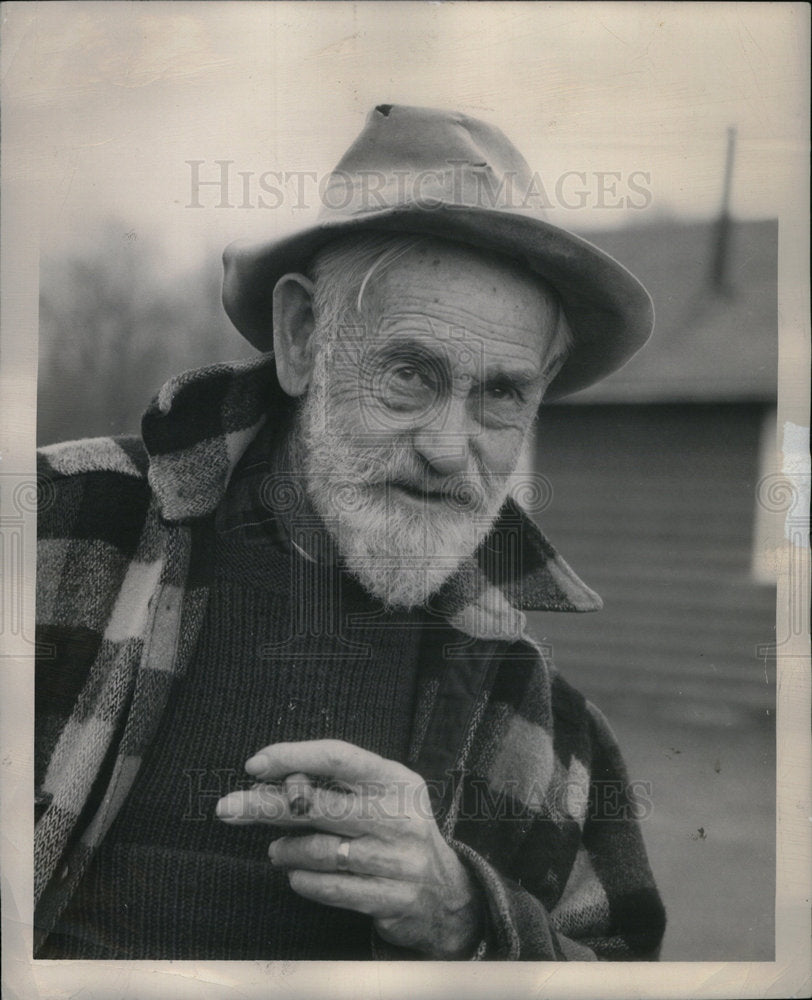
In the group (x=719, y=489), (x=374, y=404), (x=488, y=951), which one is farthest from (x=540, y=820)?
(x=374, y=404)

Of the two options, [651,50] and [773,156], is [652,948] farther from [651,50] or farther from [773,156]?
[651,50]

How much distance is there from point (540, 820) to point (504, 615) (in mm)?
369

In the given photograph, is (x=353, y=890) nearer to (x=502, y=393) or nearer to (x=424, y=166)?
(x=502, y=393)

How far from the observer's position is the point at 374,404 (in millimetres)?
1571

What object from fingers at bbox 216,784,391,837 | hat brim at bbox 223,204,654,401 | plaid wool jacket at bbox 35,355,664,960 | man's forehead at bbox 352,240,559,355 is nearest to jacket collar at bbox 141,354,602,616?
plaid wool jacket at bbox 35,355,664,960

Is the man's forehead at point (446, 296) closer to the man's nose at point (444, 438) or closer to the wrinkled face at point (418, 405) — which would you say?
the wrinkled face at point (418, 405)

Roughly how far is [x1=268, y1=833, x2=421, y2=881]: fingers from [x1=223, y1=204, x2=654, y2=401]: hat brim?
82cm

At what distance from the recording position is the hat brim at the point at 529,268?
59.1 inches

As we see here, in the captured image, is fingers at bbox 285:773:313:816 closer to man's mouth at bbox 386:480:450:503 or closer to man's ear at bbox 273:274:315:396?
man's mouth at bbox 386:480:450:503

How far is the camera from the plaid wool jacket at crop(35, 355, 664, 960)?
1.53m

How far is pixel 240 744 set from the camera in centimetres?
157

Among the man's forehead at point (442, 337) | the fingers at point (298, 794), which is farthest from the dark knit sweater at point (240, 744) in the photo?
the man's forehead at point (442, 337)

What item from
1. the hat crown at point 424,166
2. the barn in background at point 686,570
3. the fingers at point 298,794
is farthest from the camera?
the barn in background at point 686,570
